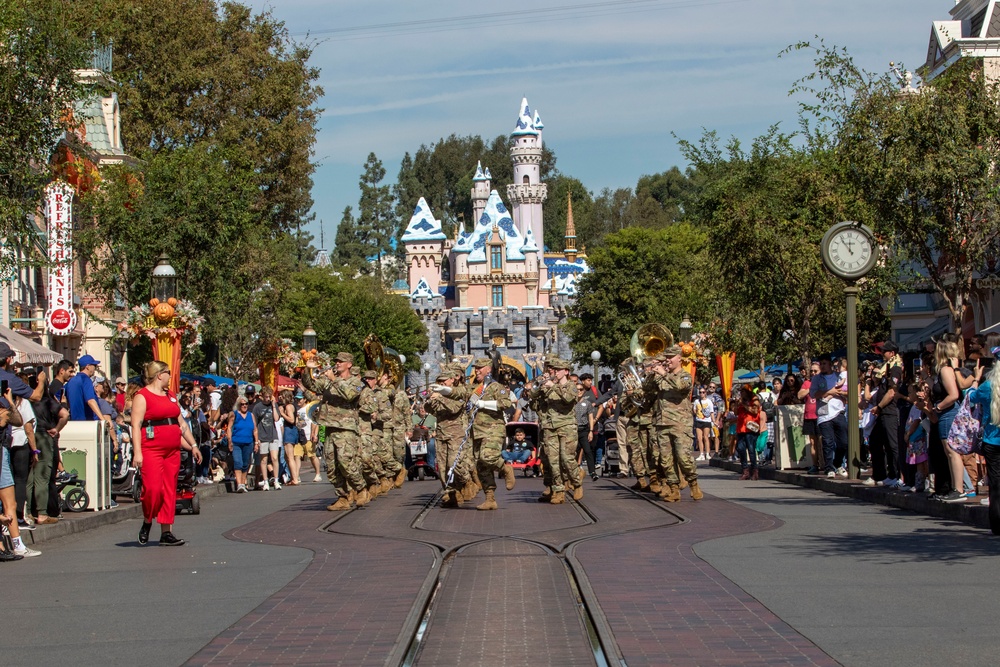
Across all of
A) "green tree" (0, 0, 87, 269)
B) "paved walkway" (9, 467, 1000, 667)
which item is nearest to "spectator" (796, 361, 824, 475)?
"paved walkway" (9, 467, 1000, 667)

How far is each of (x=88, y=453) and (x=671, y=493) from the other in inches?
276

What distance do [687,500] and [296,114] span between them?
28.3 metres

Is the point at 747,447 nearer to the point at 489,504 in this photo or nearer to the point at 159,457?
the point at 489,504

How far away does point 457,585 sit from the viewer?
1072cm

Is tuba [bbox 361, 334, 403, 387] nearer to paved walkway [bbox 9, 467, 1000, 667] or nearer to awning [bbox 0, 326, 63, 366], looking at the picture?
awning [bbox 0, 326, 63, 366]

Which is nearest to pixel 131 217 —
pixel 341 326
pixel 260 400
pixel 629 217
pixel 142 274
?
pixel 142 274

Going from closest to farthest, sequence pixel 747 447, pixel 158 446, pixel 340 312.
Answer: pixel 158 446
pixel 747 447
pixel 340 312

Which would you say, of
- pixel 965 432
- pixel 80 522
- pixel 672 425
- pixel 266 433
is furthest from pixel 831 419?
pixel 80 522

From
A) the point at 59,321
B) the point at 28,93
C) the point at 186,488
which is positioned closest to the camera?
the point at 186,488

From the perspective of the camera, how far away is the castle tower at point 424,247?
444 ft

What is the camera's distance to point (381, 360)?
77.4ft

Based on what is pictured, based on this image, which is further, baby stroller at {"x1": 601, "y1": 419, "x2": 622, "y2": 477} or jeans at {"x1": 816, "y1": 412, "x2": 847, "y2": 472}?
baby stroller at {"x1": 601, "y1": 419, "x2": 622, "y2": 477}

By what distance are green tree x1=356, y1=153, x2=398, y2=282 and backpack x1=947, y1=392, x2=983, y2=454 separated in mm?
133584

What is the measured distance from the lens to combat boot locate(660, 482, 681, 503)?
1936 centimetres
